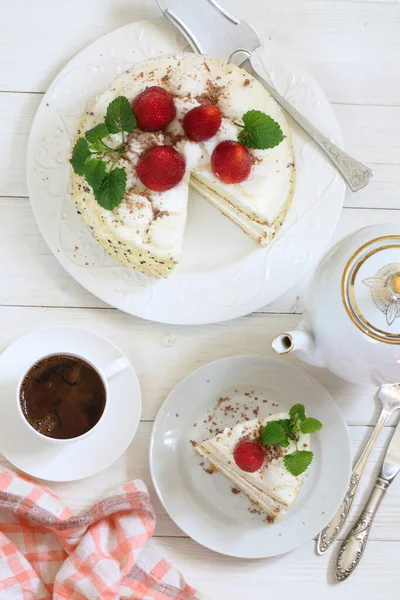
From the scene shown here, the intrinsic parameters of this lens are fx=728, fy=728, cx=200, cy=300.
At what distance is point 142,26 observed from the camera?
1603 millimetres

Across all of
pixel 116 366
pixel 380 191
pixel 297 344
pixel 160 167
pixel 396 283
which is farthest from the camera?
pixel 380 191

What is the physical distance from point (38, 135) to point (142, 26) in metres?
0.33

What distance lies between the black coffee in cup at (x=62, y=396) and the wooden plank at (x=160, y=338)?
0.13 meters

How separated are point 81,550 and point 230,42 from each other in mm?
1142

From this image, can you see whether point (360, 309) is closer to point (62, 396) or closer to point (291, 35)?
point (62, 396)

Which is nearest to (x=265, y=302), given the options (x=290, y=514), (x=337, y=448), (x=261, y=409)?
(x=261, y=409)

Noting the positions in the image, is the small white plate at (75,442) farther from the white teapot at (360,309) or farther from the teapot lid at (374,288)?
the teapot lid at (374,288)

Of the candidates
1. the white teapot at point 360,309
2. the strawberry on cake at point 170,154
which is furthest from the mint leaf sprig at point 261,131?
the white teapot at point 360,309

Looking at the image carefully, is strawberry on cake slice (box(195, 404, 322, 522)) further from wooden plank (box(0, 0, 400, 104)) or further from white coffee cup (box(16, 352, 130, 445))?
wooden plank (box(0, 0, 400, 104))

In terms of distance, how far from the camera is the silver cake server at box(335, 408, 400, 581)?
63.3 inches

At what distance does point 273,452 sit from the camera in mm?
1505

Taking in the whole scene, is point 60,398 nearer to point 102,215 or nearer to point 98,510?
point 98,510

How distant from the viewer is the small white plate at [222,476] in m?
1.56

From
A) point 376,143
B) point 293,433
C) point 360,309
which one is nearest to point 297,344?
Answer: point 360,309
